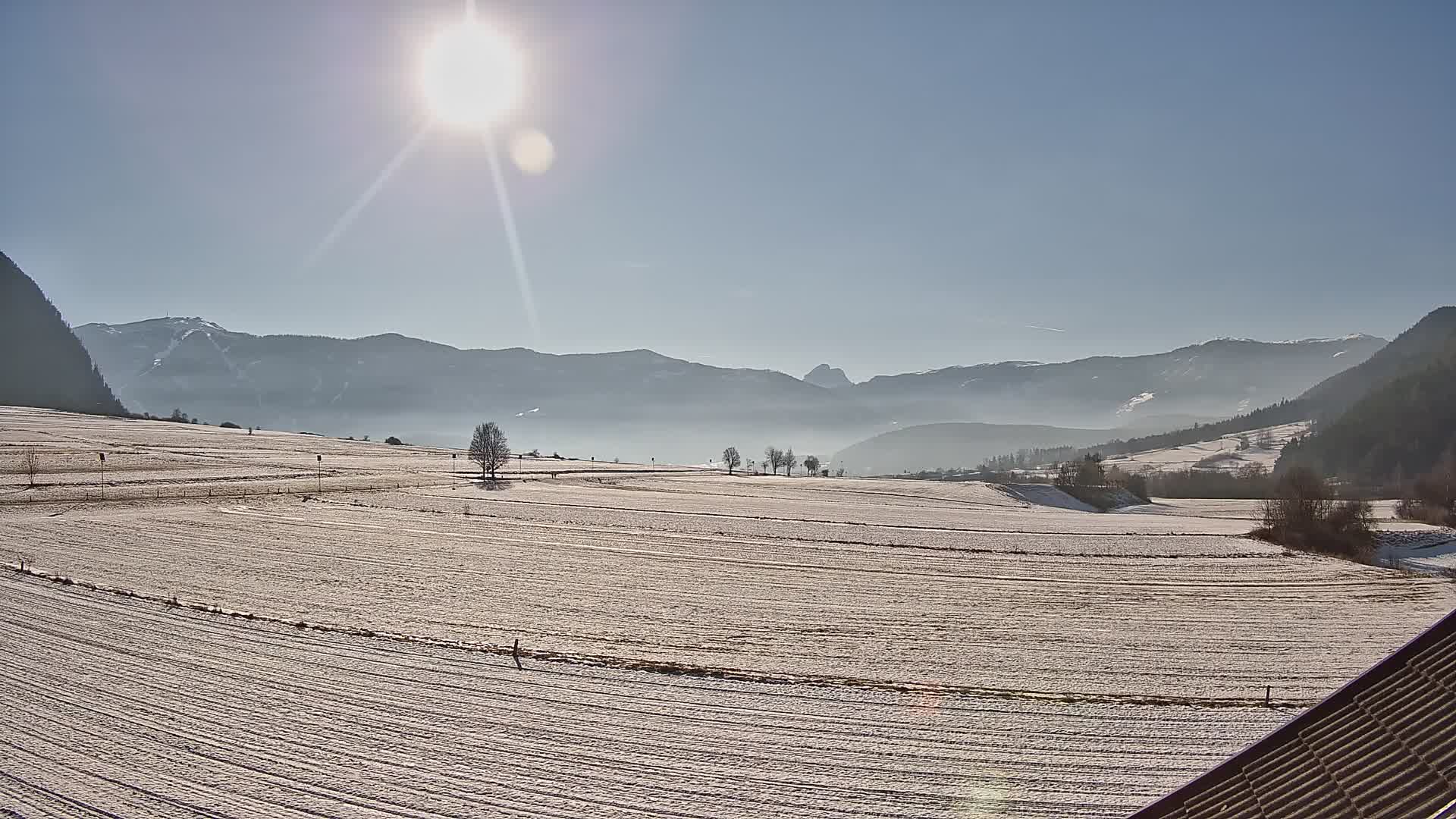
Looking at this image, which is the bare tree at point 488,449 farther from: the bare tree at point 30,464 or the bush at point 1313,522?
the bush at point 1313,522

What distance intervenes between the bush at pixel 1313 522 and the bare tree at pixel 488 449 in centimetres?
8754

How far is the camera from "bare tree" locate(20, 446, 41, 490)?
6701 cm

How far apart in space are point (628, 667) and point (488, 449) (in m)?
86.6

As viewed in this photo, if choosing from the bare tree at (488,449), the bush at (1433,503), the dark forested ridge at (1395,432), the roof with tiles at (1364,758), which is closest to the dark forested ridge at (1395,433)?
the dark forested ridge at (1395,432)

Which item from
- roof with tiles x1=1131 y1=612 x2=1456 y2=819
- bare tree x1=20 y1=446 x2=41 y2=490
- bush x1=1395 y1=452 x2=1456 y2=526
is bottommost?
bush x1=1395 y1=452 x2=1456 y2=526

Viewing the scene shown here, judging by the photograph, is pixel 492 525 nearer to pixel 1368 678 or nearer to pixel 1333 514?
pixel 1368 678

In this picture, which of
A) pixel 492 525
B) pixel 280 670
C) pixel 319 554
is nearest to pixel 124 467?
pixel 492 525

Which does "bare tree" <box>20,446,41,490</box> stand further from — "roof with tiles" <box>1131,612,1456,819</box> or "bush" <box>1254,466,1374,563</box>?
"bush" <box>1254,466,1374,563</box>

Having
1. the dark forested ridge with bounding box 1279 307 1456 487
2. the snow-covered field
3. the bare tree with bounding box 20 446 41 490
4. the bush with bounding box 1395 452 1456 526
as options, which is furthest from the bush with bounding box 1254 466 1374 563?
the bare tree with bounding box 20 446 41 490

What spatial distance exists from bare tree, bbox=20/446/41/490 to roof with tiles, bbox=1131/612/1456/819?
3327 inches

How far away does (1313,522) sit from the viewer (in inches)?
2522

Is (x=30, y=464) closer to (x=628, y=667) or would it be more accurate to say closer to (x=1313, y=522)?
(x=628, y=667)

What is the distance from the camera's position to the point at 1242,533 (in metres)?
70.3

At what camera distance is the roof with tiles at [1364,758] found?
15.9ft
